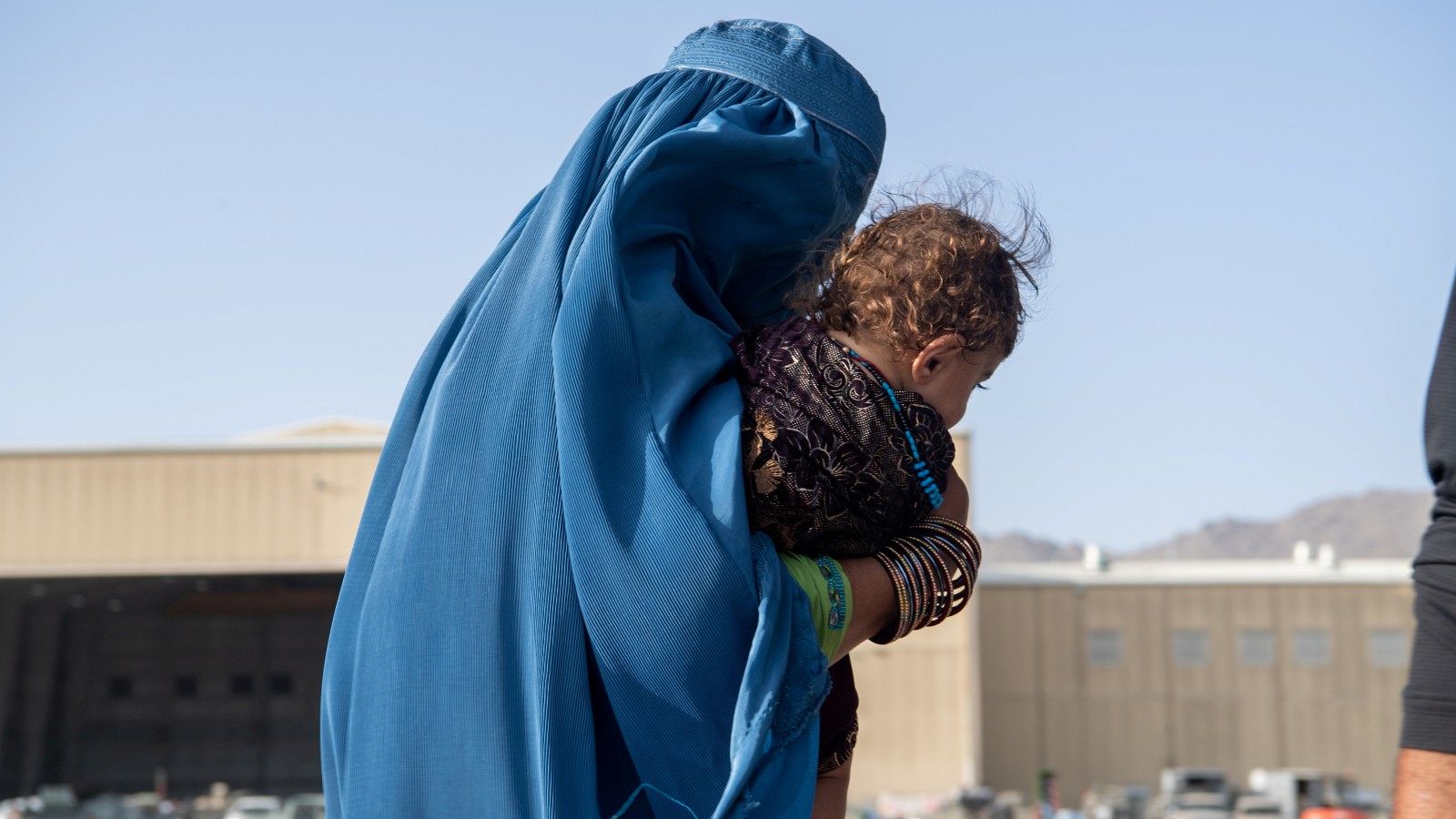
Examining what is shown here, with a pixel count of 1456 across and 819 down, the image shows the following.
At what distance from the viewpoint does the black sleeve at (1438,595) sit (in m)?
1.39

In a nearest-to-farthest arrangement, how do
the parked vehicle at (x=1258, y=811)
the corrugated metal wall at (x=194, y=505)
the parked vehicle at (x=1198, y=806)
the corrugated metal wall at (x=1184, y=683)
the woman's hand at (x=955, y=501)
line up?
the woman's hand at (x=955, y=501) → the corrugated metal wall at (x=194, y=505) → the parked vehicle at (x=1258, y=811) → the parked vehicle at (x=1198, y=806) → the corrugated metal wall at (x=1184, y=683)

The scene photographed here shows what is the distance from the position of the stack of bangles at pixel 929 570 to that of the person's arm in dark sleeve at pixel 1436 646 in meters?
0.43

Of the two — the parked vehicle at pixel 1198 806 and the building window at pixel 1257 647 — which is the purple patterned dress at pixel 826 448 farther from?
the building window at pixel 1257 647

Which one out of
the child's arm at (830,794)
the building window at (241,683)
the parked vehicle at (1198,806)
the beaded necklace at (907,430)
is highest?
the beaded necklace at (907,430)

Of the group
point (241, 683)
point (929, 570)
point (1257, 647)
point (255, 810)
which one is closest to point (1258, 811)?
point (1257, 647)

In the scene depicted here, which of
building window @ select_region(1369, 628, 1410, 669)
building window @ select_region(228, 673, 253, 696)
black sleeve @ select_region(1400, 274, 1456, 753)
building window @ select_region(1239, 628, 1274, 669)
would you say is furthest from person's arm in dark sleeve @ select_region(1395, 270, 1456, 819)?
building window @ select_region(228, 673, 253, 696)

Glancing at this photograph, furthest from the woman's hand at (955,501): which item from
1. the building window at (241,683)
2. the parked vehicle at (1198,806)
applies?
the building window at (241,683)

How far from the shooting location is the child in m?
1.49

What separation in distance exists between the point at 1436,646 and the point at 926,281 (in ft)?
1.96

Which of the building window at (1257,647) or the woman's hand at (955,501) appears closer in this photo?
the woman's hand at (955,501)

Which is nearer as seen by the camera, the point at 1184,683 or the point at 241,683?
the point at 1184,683

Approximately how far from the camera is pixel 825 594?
1.48m

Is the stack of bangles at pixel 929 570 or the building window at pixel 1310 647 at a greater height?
the stack of bangles at pixel 929 570

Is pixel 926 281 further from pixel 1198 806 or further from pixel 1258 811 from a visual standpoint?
pixel 1198 806
